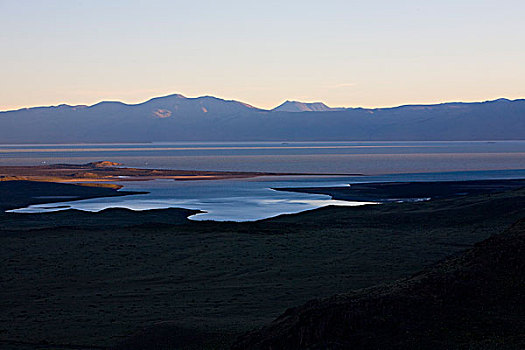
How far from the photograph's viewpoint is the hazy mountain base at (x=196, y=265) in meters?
18.8

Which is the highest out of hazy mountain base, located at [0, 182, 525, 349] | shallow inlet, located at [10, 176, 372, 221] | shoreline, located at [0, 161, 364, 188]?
shoreline, located at [0, 161, 364, 188]

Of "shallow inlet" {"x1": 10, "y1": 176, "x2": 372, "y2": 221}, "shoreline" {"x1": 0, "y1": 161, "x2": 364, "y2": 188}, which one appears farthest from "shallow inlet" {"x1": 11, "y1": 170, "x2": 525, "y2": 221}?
"shoreline" {"x1": 0, "y1": 161, "x2": 364, "y2": 188}

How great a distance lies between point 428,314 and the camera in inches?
575

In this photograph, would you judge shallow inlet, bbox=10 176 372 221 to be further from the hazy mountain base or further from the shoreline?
the shoreline

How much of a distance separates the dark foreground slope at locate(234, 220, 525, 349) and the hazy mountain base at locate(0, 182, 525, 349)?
2.70 metres

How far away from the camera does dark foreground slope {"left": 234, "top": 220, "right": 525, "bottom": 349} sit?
45.1 ft

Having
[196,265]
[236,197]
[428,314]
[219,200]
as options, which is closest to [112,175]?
[236,197]

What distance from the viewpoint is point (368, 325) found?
14297mm

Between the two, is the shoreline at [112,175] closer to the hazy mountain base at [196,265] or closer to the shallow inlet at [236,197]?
the shallow inlet at [236,197]

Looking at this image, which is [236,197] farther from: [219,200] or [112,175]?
[112,175]

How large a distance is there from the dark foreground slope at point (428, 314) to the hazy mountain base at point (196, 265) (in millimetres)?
2697

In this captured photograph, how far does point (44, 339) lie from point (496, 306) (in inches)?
424

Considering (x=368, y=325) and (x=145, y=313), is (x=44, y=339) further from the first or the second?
(x=368, y=325)

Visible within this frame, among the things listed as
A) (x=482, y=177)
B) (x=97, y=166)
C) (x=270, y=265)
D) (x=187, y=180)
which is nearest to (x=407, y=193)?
(x=482, y=177)
